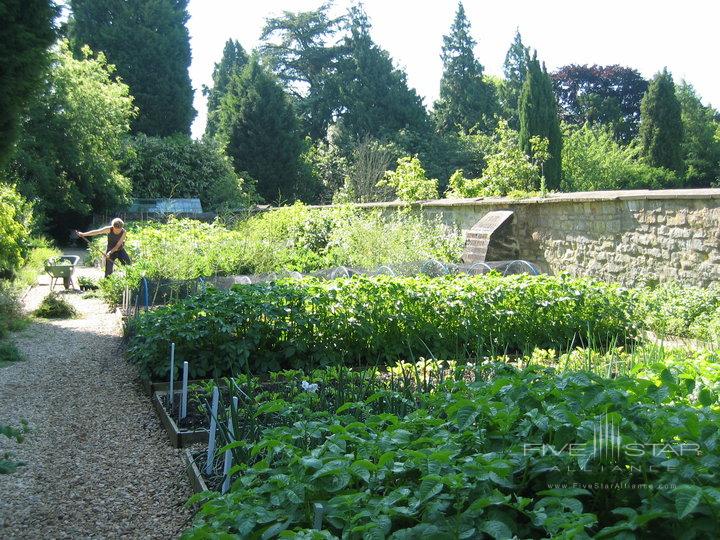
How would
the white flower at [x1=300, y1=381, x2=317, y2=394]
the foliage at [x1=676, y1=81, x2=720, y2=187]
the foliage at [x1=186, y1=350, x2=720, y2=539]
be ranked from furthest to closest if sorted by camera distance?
1. the foliage at [x1=676, y1=81, x2=720, y2=187]
2. the white flower at [x1=300, y1=381, x2=317, y2=394]
3. the foliage at [x1=186, y1=350, x2=720, y2=539]

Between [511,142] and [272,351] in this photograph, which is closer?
[272,351]

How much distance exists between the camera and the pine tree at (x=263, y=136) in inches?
1105

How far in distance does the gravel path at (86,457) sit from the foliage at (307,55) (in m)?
28.7

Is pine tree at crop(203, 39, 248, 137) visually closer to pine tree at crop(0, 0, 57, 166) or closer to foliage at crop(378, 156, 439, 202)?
foliage at crop(378, 156, 439, 202)

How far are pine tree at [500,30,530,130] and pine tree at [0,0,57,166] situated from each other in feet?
96.2

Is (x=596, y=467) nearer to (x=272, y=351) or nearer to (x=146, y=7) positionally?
(x=272, y=351)

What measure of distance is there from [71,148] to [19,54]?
1233cm

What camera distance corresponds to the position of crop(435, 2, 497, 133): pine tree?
34875 millimetres

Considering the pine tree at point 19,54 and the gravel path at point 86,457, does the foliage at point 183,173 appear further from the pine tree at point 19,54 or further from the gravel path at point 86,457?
the gravel path at point 86,457

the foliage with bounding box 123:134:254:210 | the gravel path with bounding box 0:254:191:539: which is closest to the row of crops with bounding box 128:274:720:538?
the gravel path with bounding box 0:254:191:539

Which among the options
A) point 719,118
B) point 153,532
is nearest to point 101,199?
point 153,532

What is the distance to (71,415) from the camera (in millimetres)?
5156

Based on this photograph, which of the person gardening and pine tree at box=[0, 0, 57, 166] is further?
the person gardening

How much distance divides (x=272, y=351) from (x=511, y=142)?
12.0 metres
